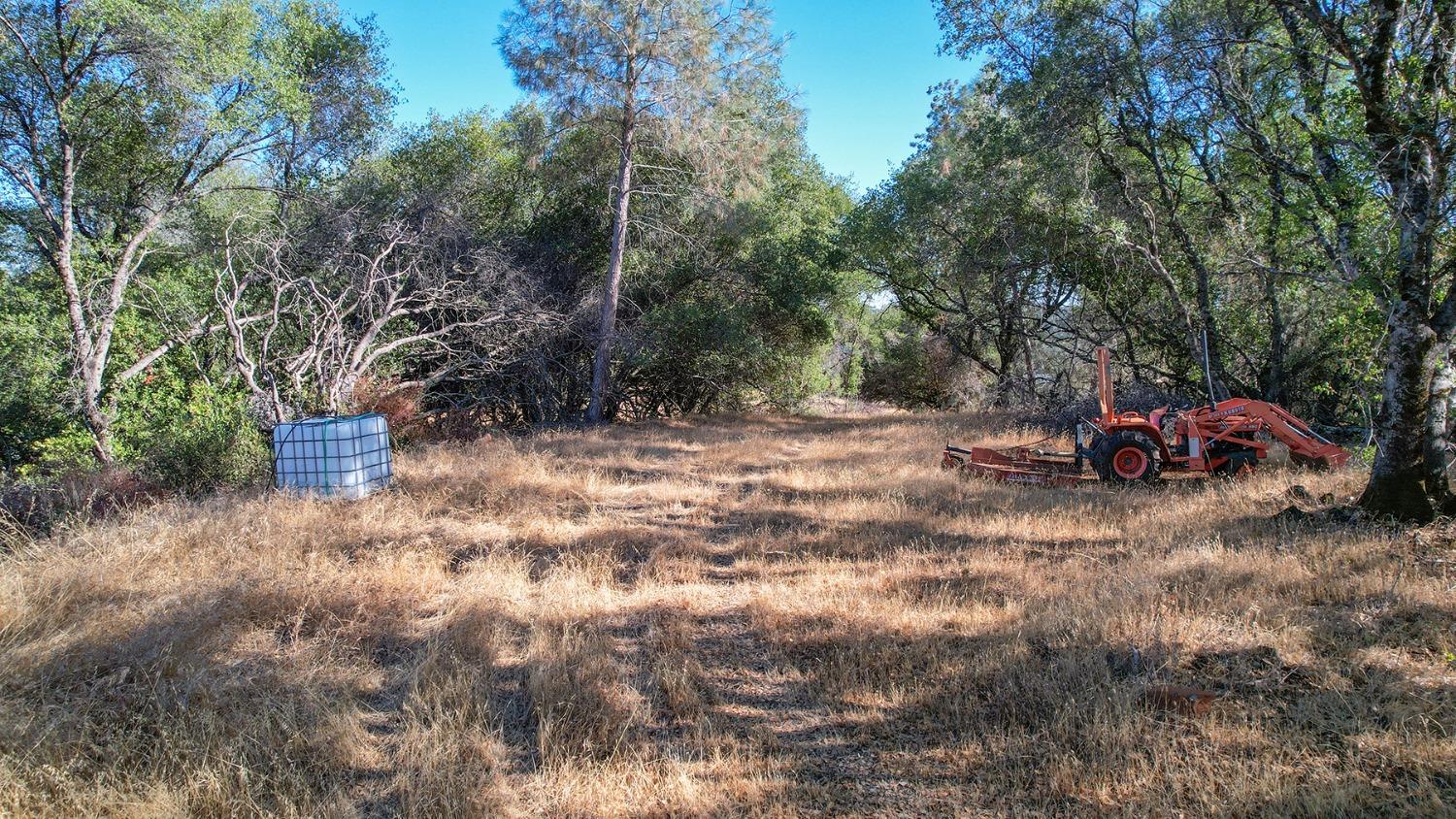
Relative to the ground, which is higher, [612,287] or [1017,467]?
[612,287]

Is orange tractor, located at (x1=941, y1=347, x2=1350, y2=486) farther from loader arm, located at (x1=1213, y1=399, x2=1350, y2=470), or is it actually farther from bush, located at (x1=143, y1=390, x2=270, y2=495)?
bush, located at (x1=143, y1=390, x2=270, y2=495)

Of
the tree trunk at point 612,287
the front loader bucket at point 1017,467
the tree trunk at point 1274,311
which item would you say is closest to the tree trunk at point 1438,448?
the front loader bucket at point 1017,467

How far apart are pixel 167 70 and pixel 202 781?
14541mm

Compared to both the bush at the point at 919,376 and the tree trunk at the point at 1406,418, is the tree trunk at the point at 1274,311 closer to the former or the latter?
the tree trunk at the point at 1406,418

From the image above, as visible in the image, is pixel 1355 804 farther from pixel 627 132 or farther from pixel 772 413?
pixel 772 413

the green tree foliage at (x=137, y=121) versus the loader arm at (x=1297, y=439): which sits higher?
the green tree foliage at (x=137, y=121)

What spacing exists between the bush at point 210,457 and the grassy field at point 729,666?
Result: 89.8 inches

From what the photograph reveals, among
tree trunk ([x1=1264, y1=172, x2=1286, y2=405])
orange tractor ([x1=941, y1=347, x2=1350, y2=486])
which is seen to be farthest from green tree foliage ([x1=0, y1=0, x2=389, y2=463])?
tree trunk ([x1=1264, y1=172, x2=1286, y2=405])

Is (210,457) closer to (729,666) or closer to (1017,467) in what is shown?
(729,666)

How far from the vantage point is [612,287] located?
602 inches

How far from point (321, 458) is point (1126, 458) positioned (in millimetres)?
9164

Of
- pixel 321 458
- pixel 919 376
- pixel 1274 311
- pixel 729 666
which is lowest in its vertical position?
pixel 729 666

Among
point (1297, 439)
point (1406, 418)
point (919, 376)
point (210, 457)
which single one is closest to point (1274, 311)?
point (1297, 439)

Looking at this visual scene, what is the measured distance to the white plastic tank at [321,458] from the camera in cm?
721
